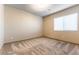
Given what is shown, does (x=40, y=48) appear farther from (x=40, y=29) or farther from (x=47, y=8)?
(x=47, y=8)

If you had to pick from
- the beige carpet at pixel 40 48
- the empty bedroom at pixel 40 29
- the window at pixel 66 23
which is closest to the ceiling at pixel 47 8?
the empty bedroom at pixel 40 29

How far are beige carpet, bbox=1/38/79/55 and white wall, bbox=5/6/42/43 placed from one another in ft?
0.39

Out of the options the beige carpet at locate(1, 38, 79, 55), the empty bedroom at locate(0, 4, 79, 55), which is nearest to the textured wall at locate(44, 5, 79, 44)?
the empty bedroom at locate(0, 4, 79, 55)

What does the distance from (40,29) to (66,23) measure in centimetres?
54

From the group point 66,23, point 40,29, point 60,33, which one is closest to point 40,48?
point 40,29

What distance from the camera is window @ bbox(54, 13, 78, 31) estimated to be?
1598mm

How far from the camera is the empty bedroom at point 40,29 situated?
1595mm

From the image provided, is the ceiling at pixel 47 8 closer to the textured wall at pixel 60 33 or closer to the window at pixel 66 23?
the textured wall at pixel 60 33

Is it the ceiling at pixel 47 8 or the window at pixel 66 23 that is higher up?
the ceiling at pixel 47 8

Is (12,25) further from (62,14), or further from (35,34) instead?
(62,14)

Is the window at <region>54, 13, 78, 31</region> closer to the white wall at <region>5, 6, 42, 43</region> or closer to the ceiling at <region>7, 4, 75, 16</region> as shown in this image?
the ceiling at <region>7, 4, 75, 16</region>

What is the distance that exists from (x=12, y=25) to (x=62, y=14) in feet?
3.32

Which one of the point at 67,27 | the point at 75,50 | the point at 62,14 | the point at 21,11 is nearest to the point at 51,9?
the point at 62,14
